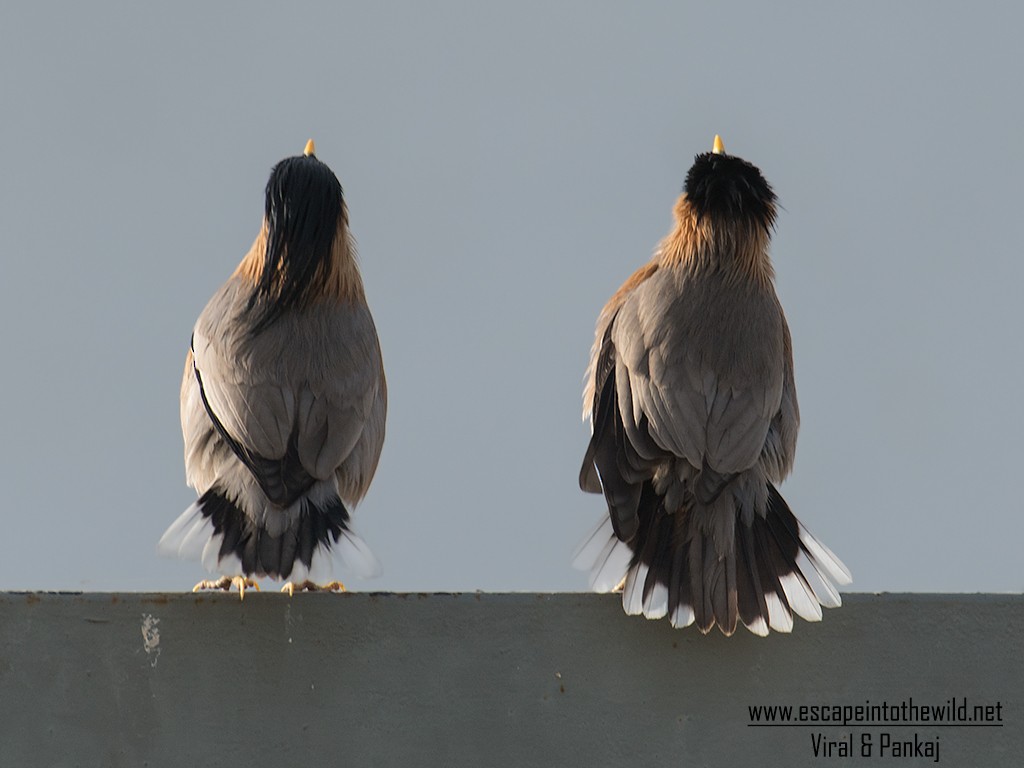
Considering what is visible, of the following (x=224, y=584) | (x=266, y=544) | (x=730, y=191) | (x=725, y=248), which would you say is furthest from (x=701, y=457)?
(x=224, y=584)

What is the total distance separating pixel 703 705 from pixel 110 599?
1.50m

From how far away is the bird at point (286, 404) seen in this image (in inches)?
165

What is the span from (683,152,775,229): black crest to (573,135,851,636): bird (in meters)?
0.15

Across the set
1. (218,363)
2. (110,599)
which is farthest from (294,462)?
(110,599)

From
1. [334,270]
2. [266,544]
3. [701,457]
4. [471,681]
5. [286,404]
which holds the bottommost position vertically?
[471,681]

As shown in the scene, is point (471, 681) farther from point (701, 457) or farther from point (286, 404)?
point (286, 404)

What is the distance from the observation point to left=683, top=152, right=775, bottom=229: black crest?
16.3 feet

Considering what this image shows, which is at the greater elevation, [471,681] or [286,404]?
[286,404]

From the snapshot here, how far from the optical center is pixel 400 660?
3641mm

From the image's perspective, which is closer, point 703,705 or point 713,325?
point 703,705

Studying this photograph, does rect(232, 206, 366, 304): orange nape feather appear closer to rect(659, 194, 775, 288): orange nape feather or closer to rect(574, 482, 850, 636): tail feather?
rect(659, 194, 775, 288): orange nape feather

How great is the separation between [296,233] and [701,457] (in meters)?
1.68

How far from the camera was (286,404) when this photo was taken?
4.40m

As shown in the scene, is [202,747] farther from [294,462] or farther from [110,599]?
[294,462]
